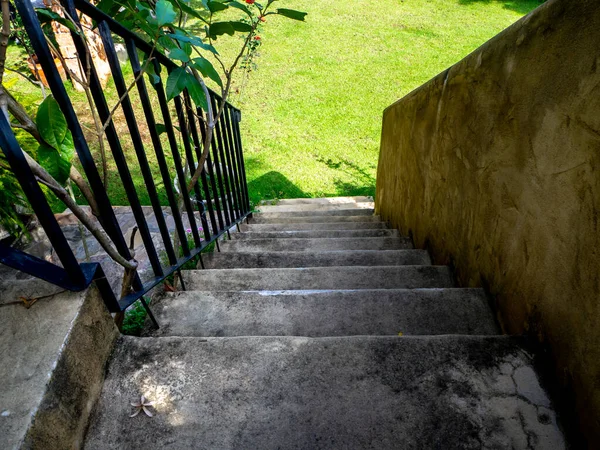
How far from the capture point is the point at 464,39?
42.8ft

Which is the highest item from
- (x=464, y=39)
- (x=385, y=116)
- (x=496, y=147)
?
(x=496, y=147)

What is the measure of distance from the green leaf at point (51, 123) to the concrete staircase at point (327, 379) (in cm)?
66

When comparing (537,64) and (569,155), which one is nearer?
(569,155)

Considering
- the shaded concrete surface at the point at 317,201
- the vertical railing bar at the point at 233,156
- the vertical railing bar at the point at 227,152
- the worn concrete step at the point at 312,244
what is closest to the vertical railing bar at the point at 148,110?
the vertical railing bar at the point at 227,152

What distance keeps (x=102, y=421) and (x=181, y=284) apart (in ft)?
2.65

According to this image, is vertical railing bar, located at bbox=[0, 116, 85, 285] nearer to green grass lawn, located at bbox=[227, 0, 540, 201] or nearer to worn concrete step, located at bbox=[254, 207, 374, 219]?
worn concrete step, located at bbox=[254, 207, 374, 219]

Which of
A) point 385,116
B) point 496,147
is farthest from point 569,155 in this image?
point 385,116

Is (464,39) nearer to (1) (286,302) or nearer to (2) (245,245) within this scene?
(2) (245,245)

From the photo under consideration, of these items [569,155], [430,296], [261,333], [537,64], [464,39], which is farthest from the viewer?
[464,39]

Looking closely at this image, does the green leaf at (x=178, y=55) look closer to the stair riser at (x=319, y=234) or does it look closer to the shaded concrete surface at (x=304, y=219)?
the stair riser at (x=319, y=234)

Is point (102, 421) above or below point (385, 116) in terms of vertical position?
above

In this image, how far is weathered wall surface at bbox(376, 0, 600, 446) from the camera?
85 centimetres

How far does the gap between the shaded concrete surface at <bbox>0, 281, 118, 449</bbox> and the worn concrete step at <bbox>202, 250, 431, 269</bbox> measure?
121 centimetres

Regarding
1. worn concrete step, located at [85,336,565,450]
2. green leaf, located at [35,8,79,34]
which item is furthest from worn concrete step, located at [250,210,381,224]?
green leaf, located at [35,8,79,34]
